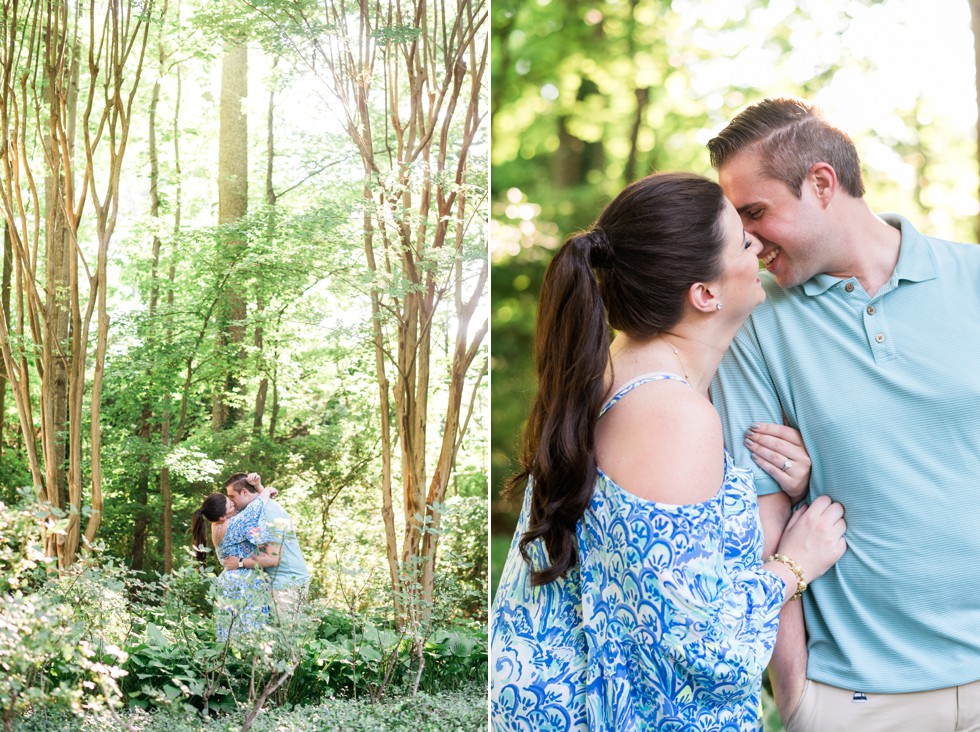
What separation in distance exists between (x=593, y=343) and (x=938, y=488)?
660mm

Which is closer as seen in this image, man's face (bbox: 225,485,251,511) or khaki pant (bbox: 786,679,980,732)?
khaki pant (bbox: 786,679,980,732)

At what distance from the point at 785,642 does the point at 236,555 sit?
1338mm

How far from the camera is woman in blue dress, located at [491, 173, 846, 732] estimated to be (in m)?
1.37

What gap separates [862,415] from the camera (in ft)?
5.14

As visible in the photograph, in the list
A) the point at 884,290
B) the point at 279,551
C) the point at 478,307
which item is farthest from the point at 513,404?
the point at 884,290

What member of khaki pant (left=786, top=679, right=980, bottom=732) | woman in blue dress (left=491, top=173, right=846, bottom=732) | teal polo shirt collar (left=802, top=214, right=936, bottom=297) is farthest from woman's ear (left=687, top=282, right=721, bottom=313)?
khaki pant (left=786, top=679, right=980, bottom=732)

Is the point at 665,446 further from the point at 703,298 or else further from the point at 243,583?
the point at 243,583

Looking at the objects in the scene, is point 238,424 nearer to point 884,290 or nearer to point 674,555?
point 674,555

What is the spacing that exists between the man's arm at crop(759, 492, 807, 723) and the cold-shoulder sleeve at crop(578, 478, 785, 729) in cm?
16

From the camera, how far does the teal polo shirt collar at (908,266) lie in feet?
5.29

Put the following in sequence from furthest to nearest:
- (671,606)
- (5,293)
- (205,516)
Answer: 1. (205,516)
2. (5,293)
3. (671,606)

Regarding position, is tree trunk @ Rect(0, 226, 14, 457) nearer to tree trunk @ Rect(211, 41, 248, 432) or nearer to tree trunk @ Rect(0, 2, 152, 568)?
tree trunk @ Rect(0, 2, 152, 568)

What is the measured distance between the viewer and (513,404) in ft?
17.3

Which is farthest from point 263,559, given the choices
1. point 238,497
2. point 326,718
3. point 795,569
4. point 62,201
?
point 795,569
